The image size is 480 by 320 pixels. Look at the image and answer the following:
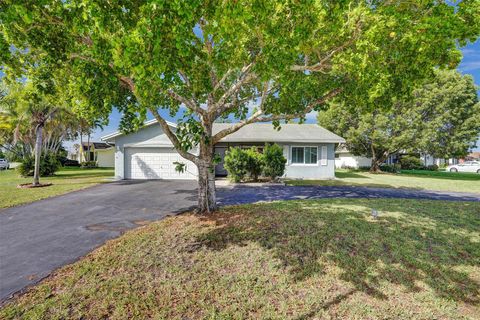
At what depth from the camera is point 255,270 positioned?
409cm

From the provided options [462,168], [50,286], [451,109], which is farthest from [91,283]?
[462,168]

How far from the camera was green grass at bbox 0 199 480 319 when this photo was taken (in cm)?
314

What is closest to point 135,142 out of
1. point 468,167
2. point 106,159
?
point 106,159

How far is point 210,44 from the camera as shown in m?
6.80

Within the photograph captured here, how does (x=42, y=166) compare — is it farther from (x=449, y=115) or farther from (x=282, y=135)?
(x=449, y=115)

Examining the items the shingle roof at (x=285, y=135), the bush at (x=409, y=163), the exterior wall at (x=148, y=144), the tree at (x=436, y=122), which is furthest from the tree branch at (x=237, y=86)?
the bush at (x=409, y=163)

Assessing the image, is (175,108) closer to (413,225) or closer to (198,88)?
(198,88)

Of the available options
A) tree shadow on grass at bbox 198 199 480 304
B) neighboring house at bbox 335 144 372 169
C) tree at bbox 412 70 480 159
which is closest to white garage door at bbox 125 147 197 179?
tree shadow on grass at bbox 198 199 480 304

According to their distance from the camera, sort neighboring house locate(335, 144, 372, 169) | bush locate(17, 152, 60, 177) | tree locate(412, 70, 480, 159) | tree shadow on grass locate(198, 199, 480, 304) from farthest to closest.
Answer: neighboring house locate(335, 144, 372, 169), tree locate(412, 70, 480, 159), bush locate(17, 152, 60, 177), tree shadow on grass locate(198, 199, 480, 304)

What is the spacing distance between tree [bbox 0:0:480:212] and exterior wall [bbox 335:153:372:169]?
29053mm

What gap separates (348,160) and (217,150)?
24.6 m

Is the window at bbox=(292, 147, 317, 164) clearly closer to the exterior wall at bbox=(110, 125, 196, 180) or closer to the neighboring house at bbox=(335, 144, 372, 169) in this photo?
the exterior wall at bbox=(110, 125, 196, 180)

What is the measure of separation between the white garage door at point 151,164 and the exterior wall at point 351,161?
26.0m

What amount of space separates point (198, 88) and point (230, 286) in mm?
4636
